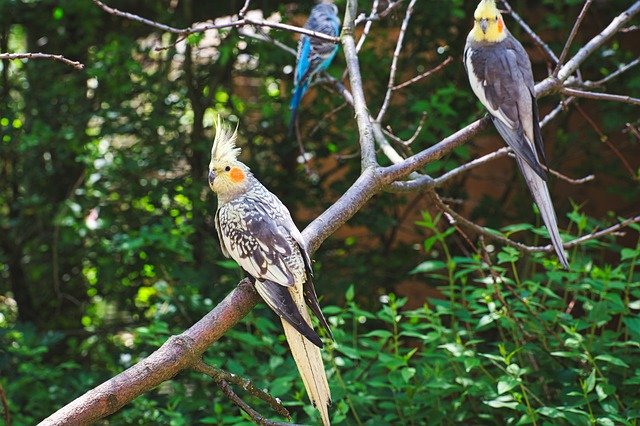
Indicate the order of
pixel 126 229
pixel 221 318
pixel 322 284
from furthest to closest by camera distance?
pixel 126 229, pixel 322 284, pixel 221 318

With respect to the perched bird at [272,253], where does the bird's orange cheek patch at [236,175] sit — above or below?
above

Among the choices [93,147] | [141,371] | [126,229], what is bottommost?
[141,371]

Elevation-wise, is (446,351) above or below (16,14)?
below

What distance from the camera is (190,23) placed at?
4434mm

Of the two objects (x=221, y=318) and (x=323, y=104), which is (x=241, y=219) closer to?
(x=221, y=318)

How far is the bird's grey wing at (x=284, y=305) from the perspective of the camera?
2021mm

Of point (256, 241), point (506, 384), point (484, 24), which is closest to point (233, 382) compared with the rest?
point (256, 241)

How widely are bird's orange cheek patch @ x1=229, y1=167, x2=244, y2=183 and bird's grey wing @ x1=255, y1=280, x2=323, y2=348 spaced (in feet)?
1.28

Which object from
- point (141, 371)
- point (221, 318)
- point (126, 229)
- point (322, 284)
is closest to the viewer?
point (141, 371)

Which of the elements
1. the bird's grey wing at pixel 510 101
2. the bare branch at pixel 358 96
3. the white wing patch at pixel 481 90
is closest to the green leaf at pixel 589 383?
the bird's grey wing at pixel 510 101

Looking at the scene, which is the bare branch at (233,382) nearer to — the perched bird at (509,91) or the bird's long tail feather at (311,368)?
the bird's long tail feather at (311,368)

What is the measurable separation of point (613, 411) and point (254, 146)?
8.41 feet

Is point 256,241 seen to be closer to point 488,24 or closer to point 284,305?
point 284,305

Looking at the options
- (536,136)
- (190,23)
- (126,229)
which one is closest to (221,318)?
(536,136)
